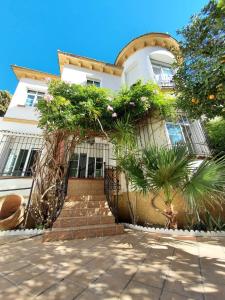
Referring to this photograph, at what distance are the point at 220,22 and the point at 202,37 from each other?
784 mm

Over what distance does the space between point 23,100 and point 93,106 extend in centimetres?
546

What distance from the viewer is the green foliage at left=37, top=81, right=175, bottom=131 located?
5.66 metres

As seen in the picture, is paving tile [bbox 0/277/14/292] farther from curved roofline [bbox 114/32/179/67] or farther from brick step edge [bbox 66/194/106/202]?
curved roofline [bbox 114/32/179/67]

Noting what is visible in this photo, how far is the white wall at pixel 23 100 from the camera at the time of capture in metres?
8.55

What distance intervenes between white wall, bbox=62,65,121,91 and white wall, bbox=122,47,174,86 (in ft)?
2.59

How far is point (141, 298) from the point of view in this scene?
1.64 meters

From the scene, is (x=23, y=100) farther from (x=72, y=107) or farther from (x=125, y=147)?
(x=125, y=147)

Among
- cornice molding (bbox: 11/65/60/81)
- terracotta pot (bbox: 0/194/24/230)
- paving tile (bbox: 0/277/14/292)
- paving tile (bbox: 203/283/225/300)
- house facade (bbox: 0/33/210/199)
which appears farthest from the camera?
A: cornice molding (bbox: 11/65/60/81)

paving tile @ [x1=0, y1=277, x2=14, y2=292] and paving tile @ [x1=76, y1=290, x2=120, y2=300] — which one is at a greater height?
paving tile @ [x1=0, y1=277, x2=14, y2=292]

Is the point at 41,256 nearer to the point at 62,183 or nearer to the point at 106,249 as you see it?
the point at 106,249

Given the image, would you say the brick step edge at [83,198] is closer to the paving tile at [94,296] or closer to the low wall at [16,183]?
the low wall at [16,183]

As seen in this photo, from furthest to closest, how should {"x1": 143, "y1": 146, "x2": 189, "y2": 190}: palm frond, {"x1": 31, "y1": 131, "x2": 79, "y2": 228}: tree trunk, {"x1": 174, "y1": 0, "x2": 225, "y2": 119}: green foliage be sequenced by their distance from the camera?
{"x1": 31, "y1": 131, "x2": 79, "y2": 228}: tree trunk
{"x1": 143, "y1": 146, "x2": 189, "y2": 190}: palm frond
{"x1": 174, "y1": 0, "x2": 225, "y2": 119}: green foliage

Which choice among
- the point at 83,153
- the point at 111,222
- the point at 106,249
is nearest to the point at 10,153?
the point at 83,153

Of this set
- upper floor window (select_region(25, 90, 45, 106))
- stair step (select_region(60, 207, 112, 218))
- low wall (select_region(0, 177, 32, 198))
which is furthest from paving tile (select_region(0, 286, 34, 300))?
upper floor window (select_region(25, 90, 45, 106))
